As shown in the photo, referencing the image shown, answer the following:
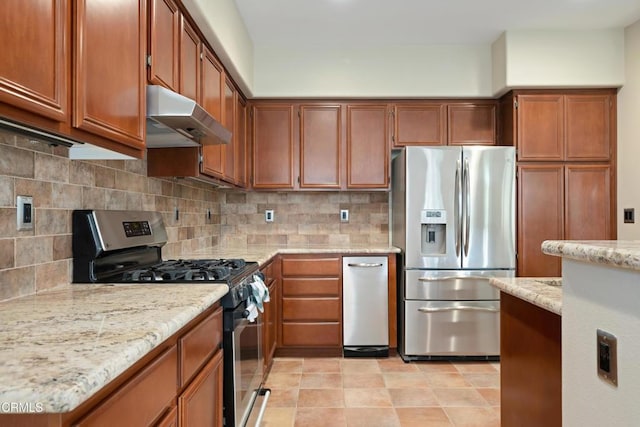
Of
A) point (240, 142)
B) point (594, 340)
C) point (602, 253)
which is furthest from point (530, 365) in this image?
point (240, 142)

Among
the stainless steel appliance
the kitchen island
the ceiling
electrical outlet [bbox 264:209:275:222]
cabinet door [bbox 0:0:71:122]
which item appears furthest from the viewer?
electrical outlet [bbox 264:209:275:222]

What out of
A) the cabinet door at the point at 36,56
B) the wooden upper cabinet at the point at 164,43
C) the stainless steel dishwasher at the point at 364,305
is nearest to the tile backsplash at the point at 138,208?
A: the cabinet door at the point at 36,56

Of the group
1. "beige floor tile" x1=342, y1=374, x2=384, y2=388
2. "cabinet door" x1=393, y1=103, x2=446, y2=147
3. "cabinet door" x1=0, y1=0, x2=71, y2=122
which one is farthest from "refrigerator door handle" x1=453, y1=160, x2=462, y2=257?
"cabinet door" x1=0, y1=0, x2=71, y2=122

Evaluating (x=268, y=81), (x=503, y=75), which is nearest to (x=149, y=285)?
(x=268, y=81)

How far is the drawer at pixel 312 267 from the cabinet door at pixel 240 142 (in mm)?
778

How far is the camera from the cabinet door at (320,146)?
3.61 meters

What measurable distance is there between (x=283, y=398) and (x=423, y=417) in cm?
87

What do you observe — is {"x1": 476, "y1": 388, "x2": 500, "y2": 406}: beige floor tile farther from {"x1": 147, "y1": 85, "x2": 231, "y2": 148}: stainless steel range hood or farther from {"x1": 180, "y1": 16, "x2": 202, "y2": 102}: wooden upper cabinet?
{"x1": 180, "y1": 16, "x2": 202, "y2": 102}: wooden upper cabinet

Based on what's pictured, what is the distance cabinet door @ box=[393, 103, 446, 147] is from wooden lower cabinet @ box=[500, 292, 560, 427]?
7.07ft

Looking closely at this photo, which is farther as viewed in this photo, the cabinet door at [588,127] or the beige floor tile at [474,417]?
the cabinet door at [588,127]

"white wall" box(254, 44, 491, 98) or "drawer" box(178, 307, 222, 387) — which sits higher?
"white wall" box(254, 44, 491, 98)

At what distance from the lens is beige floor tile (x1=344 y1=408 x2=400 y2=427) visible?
2266 mm

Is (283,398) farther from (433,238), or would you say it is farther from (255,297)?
(433,238)

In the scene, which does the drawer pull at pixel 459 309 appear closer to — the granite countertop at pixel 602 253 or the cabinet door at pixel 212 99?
the cabinet door at pixel 212 99
